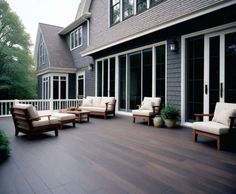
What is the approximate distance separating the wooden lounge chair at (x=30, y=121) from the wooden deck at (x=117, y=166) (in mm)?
264

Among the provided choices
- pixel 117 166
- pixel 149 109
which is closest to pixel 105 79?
pixel 149 109

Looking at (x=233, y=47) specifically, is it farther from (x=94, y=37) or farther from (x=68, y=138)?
(x=94, y=37)

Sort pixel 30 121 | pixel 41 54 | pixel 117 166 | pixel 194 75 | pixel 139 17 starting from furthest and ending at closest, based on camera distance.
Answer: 1. pixel 41 54
2. pixel 139 17
3. pixel 194 75
4. pixel 30 121
5. pixel 117 166

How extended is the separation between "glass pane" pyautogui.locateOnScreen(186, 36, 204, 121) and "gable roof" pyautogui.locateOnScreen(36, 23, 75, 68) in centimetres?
884

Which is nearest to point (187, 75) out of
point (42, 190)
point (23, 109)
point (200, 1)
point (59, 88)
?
point (200, 1)

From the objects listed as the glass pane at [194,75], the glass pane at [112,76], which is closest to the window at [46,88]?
the glass pane at [112,76]

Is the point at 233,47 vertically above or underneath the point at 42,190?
above

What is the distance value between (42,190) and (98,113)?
6.05m

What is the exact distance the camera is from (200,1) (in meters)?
5.48

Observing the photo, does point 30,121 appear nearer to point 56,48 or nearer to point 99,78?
point 99,78

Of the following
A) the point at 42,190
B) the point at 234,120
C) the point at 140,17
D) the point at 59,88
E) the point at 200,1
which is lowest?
the point at 42,190

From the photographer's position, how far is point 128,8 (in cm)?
871

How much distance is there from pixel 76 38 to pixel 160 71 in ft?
25.8

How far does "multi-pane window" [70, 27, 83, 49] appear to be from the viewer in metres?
12.7
